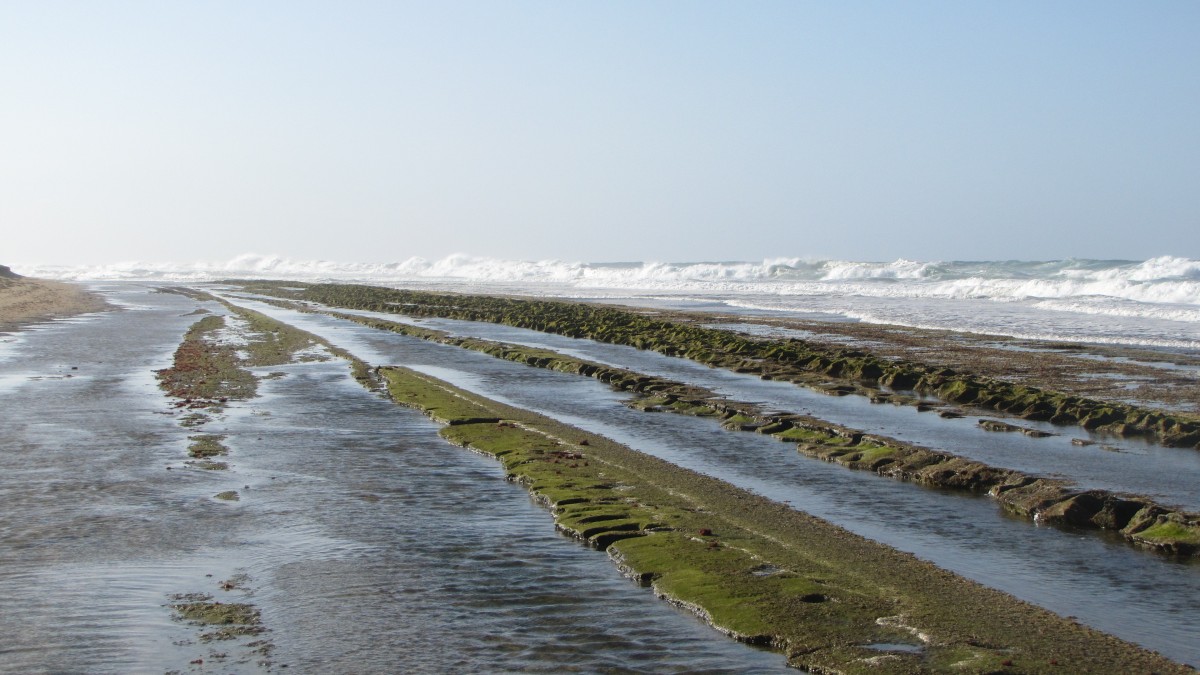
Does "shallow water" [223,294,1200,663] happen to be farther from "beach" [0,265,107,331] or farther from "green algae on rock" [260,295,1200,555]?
"beach" [0,265,107,331]

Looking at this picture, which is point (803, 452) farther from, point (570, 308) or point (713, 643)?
point (570, 308)

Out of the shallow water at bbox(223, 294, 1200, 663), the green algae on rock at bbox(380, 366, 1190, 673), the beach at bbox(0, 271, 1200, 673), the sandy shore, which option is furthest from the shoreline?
the green algae on rock at bbox(380, 366, 1190, 673)

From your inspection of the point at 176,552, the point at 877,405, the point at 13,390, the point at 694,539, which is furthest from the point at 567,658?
the point at 13,390

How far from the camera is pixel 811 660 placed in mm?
8562

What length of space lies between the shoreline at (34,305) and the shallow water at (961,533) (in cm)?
3552

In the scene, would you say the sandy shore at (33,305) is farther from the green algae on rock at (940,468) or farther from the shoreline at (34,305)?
the green algae on rock at (940,468)

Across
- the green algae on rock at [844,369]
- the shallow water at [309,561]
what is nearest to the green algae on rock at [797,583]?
the shallow water at [309,561]

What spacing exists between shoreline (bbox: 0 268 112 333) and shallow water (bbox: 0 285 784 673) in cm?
3183

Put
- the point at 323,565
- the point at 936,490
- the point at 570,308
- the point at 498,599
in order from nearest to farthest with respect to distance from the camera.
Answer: the point at 498,599, the point at 323,565, the point at 936,490, the point at 570,308

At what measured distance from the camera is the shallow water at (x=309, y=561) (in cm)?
880

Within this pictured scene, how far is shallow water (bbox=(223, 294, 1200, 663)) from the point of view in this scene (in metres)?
10.0

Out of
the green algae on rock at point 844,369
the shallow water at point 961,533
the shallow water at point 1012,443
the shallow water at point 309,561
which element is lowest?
the shallow water at point 309,561

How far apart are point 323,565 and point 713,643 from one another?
466 cm

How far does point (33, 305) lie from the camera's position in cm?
6325
